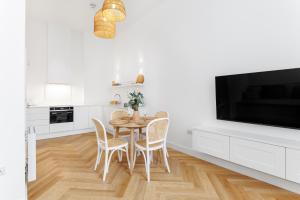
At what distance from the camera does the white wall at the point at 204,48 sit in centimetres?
213

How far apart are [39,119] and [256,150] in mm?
4889

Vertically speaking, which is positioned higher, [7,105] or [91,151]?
[7,105]

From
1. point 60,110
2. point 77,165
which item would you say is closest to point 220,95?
point 77,165

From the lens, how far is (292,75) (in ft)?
6.35

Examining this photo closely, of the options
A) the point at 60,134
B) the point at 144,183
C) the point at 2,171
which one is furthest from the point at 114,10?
the point at 60,134

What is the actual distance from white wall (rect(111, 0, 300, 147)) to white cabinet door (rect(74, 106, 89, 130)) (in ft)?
7.39

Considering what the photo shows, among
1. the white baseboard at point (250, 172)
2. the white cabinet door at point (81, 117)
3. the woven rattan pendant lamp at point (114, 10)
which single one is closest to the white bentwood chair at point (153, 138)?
the white baseboard at point (250, 172)

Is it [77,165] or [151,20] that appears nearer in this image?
[77,165]

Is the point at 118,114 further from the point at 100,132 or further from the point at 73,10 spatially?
the point at 73,10

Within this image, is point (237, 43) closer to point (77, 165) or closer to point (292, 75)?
point (292, 75)

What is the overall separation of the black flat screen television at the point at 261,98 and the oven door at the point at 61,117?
4.15 metres

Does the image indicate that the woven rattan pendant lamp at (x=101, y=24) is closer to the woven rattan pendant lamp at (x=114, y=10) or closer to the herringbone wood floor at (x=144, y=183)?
the woven rattan pendant lamp at (x=114, y=10)

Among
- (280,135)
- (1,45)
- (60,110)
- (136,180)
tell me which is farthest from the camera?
(60,110)

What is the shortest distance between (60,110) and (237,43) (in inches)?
183
